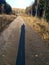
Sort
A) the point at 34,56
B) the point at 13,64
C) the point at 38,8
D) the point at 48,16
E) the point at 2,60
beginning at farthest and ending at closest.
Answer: the point at 38,8 → the point at 48,16 → the point at 34,56 → the point at 2,60 → the point at 13,64

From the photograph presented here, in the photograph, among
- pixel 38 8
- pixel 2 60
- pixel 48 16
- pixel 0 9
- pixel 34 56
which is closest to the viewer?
pixel 2 60

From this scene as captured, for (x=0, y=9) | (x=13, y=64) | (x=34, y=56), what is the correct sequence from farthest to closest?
(x=0, y=9)
(x=34, y=56)
(x=13, y=64)

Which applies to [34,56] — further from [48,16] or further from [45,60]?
[48,16]

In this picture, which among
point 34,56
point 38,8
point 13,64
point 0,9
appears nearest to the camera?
point 13,64

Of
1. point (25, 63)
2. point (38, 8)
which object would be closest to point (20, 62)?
point (25, 63)

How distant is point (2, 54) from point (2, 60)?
1084mm

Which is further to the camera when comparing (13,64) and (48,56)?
(48,56)

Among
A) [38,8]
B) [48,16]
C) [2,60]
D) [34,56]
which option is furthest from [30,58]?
[38,8]

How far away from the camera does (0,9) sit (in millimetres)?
83312

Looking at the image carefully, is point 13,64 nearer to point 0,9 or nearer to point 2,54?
point 2,54

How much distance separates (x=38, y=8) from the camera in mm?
50844

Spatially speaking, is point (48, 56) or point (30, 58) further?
point (48, 56)

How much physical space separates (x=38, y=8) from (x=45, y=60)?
4327cm

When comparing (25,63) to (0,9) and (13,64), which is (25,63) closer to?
(13,64)
